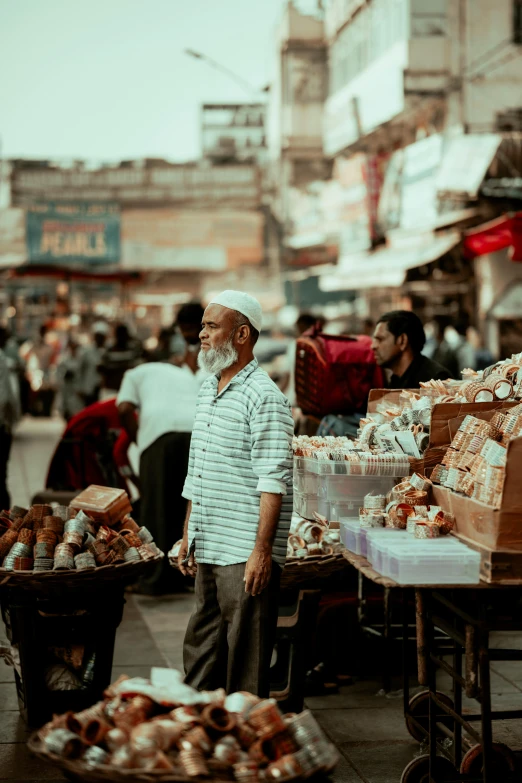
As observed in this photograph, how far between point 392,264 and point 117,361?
5.48 metres

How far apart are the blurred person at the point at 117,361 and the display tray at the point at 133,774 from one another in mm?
13484

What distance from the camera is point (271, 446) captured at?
A: 3920mm

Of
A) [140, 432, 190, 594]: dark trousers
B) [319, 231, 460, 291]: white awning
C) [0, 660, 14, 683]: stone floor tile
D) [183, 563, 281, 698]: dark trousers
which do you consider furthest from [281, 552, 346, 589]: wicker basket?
[319, 231, 460, 291]: white awning

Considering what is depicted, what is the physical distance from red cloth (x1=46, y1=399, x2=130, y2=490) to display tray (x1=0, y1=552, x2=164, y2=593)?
3.51 metres

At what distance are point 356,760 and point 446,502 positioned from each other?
1.48 m

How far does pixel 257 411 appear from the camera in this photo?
13.0ft

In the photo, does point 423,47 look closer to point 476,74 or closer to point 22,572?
point 476,74

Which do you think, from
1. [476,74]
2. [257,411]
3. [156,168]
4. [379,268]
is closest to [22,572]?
[257,411]

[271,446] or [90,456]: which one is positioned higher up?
[271,446]

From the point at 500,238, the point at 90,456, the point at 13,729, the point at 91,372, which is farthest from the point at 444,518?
the point at 91,372

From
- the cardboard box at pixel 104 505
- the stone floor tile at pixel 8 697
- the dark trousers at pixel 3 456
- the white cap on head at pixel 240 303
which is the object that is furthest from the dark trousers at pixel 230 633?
the dark trousers at pixel 3 456

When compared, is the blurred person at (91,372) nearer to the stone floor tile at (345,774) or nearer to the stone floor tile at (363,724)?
the stone floor tile at (363,724)

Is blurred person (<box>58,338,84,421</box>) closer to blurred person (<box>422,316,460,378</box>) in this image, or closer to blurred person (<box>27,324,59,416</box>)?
blurred person (<box>27,324,59,416</box>)

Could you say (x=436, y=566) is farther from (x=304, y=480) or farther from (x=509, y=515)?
(x=304, y=480)
